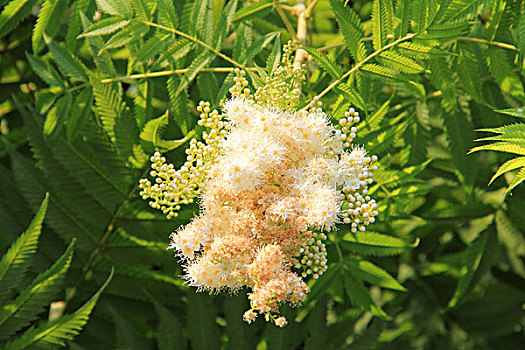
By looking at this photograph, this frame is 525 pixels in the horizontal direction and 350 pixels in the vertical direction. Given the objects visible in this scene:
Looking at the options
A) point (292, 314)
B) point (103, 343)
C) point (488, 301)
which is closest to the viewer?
point (292, 314)

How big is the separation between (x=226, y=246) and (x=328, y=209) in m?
0.30

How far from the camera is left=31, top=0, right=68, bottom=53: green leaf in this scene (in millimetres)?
2148

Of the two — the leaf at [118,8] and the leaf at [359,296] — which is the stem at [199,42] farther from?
the leaf at [359,296]

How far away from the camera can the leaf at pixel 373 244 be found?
2.09 metres

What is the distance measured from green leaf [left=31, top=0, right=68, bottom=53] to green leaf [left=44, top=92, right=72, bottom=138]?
26 centimetres

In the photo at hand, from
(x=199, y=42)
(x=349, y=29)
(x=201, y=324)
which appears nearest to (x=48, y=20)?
(x=199, y=42)

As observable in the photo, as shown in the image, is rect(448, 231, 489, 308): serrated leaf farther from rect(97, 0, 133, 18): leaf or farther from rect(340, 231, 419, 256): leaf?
rect(97, 0, 133, 18): leaf

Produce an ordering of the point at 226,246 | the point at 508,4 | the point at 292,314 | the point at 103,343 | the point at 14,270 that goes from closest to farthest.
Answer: the point at 226,246, the point at 14,270, the point at 508,4, the point at 292,314, the point at 103,343

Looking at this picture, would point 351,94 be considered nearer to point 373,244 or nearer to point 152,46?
point 373,244

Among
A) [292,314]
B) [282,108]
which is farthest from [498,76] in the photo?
[292,314]

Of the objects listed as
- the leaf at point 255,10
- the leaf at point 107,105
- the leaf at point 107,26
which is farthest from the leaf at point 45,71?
the leaf at point 255,10

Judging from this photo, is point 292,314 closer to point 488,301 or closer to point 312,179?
point 312,179

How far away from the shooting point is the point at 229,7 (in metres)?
2.03

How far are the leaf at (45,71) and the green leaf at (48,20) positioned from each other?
0.18 feet
